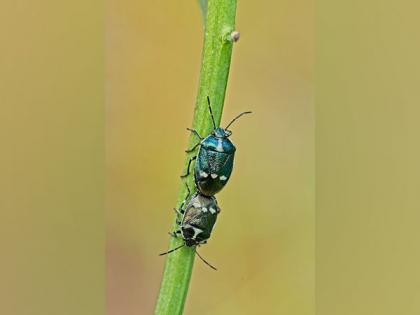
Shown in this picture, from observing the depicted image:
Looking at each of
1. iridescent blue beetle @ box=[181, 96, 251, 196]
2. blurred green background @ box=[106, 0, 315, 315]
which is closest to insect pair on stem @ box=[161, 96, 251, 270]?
iridescent blue beetle @ box=[181, 96, 251, 196]

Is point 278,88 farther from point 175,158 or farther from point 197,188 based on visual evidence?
point 197,188

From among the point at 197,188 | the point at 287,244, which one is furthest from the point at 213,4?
the point at 287,244

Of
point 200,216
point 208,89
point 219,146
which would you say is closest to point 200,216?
point 200,216

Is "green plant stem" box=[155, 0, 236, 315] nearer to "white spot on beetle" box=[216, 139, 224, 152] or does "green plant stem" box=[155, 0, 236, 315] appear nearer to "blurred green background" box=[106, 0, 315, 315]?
"white spot on beetle" box=[216, 139, 224, 152]

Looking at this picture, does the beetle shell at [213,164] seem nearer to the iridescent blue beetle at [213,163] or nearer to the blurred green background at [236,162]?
the iridescent blue beetle at [213,163]

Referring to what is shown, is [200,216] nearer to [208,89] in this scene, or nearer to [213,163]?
[213,163]

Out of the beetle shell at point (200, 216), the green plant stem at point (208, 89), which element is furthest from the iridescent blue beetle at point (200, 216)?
the green plant stem at point (208, 89)
